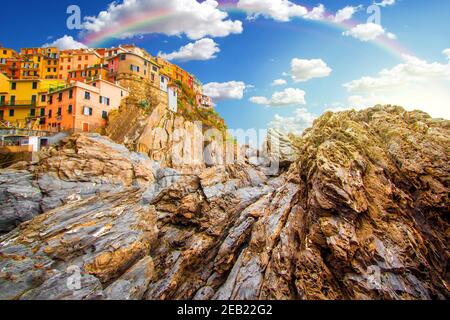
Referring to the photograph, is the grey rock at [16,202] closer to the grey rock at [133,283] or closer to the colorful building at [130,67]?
the grey rock at [133,283]

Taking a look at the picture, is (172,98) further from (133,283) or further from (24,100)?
(133,283)

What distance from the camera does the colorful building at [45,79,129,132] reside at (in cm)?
5391

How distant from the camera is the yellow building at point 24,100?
6003 centimetres

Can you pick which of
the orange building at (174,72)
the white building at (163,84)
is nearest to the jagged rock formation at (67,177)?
the white building at (163,84)

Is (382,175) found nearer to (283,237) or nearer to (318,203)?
(318,203)

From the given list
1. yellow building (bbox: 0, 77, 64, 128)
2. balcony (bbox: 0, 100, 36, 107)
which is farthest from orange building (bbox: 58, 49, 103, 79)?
balcony (bbox: 0, 100, 36, 107)

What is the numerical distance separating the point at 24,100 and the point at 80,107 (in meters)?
18.4

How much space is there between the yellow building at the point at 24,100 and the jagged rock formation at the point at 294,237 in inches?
1726

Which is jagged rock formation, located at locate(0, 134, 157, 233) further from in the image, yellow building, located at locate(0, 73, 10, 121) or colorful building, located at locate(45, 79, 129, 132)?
yellow building, located at locate(0, 73, 10, 121)

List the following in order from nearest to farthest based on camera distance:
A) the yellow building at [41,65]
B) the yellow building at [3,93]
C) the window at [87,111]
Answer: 1. the window at [87,111]
2. the yellow building at [3,93]
3. the yellow building at [41,65]

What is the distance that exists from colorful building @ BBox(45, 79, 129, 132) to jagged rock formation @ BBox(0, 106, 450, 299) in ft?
105

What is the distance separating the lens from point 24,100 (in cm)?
6181

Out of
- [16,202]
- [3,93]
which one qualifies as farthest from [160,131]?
[3,93]

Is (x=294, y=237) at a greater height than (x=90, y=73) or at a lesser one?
lesser
